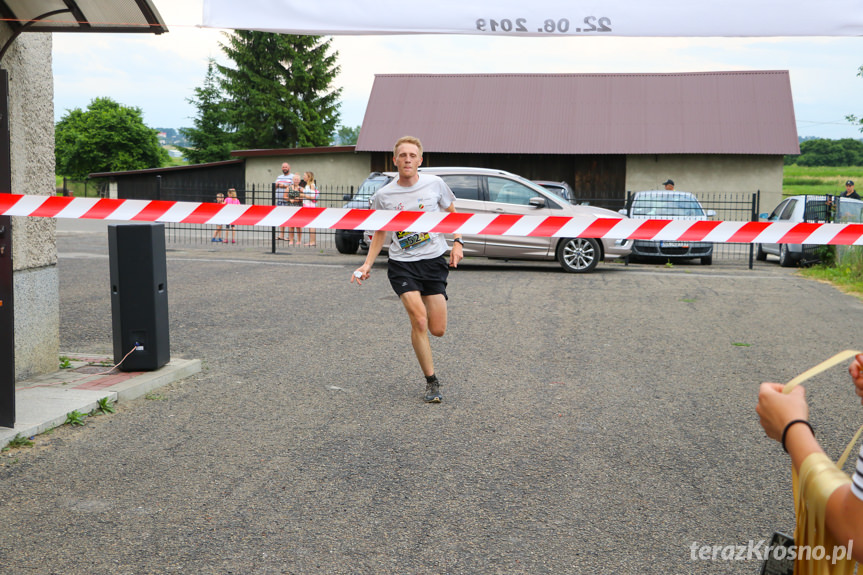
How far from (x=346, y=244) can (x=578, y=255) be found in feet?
19.4

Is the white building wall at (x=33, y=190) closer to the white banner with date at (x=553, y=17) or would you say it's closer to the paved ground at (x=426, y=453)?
the paved ground at (x=426, y=453)

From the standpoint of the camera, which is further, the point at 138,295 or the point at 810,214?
the point at 810,214

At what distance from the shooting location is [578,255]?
15672mm

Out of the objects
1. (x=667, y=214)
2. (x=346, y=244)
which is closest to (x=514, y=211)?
(x=346, y=244)

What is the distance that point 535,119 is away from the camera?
34344mm

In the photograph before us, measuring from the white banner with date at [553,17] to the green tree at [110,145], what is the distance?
63.6m

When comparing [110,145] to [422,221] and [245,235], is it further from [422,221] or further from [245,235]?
[422,221]

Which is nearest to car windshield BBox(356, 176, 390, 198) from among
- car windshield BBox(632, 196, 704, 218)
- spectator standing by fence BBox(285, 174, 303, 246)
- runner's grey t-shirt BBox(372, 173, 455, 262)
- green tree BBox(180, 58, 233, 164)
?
spectator standing by fence BBox(285, 174, 303, 246)

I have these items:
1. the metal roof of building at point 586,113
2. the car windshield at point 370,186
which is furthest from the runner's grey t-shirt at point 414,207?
the metal roof of building at point 586,113

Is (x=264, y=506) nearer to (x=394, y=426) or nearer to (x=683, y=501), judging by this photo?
(x=394, y=426)

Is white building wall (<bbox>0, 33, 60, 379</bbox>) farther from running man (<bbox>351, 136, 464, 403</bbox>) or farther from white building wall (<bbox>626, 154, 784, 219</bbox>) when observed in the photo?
white building wall (<bbox>626, 154, 784, 219</bbox>)

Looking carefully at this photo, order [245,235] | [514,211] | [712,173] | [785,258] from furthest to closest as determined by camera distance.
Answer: [712,173] → [245,235] → [785,258] → [514,211]

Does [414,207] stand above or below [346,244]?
above

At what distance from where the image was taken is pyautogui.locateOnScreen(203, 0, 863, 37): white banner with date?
3.09 meters
